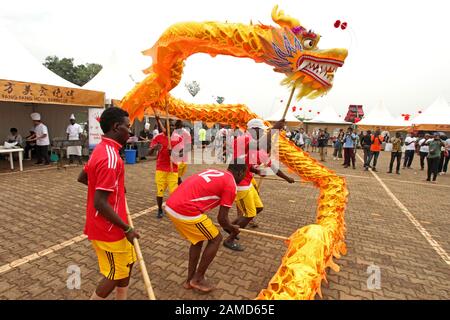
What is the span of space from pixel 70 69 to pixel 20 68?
1669 inches

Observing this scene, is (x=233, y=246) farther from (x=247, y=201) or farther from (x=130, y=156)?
(x=130, y=156)

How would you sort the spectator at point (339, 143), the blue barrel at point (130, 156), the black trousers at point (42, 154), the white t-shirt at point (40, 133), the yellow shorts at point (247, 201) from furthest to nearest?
the spectator at point (339, 143) → the blue barrel at point (130, 156) → the black trousers at point (42, 154) → the white t-shirt at point (40, 133) → the yellow shorts at point (247, 201)

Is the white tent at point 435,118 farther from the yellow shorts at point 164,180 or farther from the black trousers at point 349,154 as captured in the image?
the yellow shorts at point 164,180

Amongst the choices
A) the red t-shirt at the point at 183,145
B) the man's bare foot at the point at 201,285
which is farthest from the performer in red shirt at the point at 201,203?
the red t-shirt at the point at 183,145

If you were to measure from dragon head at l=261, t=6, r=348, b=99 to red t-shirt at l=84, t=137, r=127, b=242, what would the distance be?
2686 mm

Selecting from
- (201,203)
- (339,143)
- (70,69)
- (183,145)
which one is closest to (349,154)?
(339,143)

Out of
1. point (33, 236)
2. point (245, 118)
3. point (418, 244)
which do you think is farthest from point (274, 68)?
point (33, 236)

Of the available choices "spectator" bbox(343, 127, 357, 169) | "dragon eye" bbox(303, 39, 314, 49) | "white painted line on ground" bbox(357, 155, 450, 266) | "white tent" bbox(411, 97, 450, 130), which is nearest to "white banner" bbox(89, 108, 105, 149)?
"dragon eye" bbox(303, 39, 314, 49)

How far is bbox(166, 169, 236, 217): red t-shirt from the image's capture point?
2758 mm

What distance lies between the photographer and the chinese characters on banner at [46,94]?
815 cm

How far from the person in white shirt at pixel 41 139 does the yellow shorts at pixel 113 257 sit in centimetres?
1001

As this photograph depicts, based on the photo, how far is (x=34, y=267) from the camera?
134 inches
